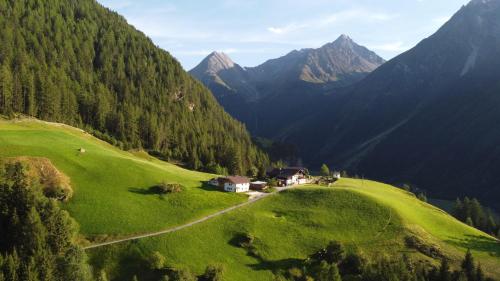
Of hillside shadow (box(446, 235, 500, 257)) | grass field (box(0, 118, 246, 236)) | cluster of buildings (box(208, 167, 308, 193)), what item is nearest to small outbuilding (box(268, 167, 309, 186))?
cluster of buildings (box(208, 167, 308, 193))

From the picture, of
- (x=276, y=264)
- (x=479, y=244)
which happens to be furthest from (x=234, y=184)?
(x=479, y=244)

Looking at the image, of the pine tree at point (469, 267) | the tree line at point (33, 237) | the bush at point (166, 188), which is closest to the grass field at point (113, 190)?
the bush at point (166, 188)

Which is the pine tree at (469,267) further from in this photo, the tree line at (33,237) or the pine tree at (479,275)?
the tree line at (33,237)

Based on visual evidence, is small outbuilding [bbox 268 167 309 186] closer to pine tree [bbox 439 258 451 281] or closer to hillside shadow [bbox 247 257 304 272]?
hillside shadow [bbox 247 257 304 272]

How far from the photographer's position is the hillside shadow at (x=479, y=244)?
90812mm

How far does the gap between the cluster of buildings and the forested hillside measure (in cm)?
1183

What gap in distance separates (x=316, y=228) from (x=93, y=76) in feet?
425

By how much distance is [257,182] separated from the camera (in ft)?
372

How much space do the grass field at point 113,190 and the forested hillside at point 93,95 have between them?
2635 cm

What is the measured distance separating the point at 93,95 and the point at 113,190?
8162 centimetres

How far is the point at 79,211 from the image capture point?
80188 millimetres

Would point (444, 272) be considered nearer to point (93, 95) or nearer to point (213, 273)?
point (213, 273)

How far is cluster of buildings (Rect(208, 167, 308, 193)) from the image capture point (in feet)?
345

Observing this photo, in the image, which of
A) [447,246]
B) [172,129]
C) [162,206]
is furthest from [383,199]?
[172,129]
